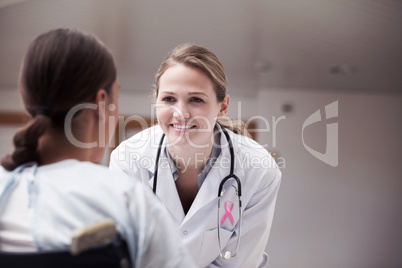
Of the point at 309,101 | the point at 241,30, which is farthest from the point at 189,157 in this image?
the point at 309,101

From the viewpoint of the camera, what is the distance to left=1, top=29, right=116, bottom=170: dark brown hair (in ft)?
2.72

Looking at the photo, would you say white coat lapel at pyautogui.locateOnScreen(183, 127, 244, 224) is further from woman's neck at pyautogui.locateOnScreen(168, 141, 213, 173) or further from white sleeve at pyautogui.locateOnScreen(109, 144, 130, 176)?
white sleeve at pyautogui.locateOnScreen(109, 144, 130, 176)

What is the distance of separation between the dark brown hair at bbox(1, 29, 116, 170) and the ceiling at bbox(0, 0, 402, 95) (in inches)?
94.3

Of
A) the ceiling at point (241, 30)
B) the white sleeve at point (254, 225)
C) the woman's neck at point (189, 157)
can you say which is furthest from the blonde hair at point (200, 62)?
the ceiling at point (241, 30)

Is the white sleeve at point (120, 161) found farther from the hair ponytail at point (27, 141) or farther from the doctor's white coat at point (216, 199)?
the hair ponytail at point (27, 141)

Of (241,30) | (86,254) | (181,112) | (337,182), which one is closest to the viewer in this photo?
(86,254)

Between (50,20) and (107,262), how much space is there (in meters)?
3.26

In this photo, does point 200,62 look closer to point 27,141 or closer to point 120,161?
point 120,161

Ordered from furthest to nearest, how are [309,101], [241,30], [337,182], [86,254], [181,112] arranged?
[337,182], [309,101], [241,30], [181,112], [86,254]

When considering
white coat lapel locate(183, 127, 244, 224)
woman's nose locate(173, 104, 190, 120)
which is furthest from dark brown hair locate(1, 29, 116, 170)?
white coat lapel locate(183, 127, 244, 224)

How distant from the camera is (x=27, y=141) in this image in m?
0.83

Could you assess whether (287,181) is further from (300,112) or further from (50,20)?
(50,20)

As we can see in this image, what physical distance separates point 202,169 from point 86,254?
1.07 metres

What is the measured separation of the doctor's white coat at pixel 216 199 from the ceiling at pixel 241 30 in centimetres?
176
